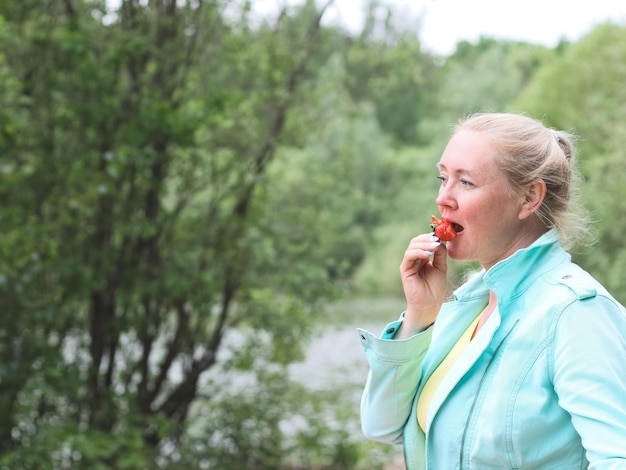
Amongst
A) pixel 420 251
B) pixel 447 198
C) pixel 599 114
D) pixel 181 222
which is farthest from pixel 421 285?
pixel 599 114

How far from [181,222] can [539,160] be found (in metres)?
4.68

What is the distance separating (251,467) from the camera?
21.1 feet

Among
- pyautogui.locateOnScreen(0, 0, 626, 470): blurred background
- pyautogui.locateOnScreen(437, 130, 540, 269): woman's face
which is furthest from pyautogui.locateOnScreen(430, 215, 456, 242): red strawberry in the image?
pyautogui.locateOnScreen(0, 0, 626, 470): blurred background

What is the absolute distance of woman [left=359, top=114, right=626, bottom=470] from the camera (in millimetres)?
1329

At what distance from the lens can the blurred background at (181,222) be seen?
17.0 feet

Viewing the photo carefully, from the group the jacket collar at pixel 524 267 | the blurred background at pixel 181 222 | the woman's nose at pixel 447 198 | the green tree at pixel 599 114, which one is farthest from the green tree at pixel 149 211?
the jacket collar at pixel 524 267

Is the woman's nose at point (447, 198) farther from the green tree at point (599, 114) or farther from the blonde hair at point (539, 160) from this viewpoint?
the green tree at point (599, 114)

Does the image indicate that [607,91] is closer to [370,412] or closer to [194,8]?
[194,8]

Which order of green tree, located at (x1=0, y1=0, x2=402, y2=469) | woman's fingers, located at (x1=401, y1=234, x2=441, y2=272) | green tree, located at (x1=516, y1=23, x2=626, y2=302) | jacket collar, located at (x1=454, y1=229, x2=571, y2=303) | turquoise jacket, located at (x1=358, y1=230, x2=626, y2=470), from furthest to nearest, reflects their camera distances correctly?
green tree, located at (x1=516, y1=23, x2=626, y2=302) → green tree, located at (x1=0, y1=0, x2=402, y2=469) → woman's fingers, located at (x1=401, y1=234, x2=441, y2=272) → jacket collar, located at (x1=454, y1=229, x2=571, y2=303) → turquoise jacket, located at (x1=358, y1=230, x2=626, y2=470)

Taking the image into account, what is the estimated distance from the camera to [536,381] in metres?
1.38

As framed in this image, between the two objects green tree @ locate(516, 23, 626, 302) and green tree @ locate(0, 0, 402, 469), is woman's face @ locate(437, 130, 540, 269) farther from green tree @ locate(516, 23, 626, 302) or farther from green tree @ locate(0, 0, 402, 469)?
green tree @ locate(516, 23, 626, 302)

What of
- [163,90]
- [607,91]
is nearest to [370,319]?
[163,90]

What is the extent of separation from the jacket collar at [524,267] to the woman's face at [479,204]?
0.15 feet

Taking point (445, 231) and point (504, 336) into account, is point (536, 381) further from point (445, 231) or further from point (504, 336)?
point (445, 231)
